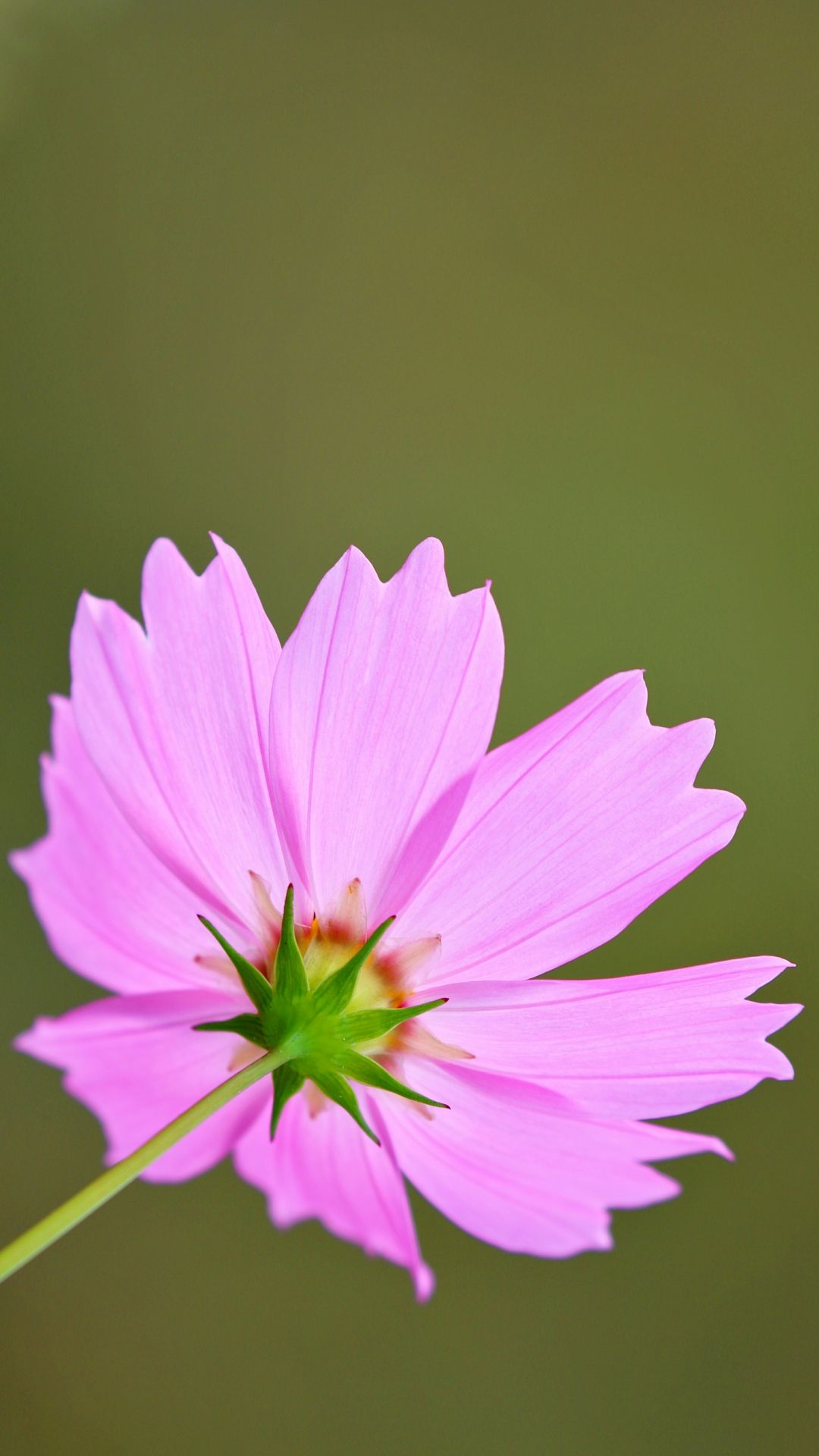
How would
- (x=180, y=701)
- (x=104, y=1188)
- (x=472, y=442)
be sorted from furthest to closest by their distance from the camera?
(x=472, y=442)
(x=180, y=701)
(x=104, y=1188)

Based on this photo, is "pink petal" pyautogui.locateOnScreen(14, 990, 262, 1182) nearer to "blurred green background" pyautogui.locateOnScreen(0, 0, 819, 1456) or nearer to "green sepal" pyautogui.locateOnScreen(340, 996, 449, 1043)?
"green sepal" pyautogui.locateOnScreen(340, 996, 449, 1043)

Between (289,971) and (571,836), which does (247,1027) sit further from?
(571,836)

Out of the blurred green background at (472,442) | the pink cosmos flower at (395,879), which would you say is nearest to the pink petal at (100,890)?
the pink cosmos flower at (395,879)

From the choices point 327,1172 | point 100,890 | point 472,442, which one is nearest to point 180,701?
point 100,890

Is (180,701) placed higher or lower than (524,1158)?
higher

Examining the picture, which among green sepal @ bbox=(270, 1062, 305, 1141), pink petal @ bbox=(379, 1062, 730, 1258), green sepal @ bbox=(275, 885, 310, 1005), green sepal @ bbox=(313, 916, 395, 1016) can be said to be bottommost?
pink petal @ bbox=(379, 1062, 730, 1258)

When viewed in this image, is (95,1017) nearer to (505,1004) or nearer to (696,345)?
(505,1004)

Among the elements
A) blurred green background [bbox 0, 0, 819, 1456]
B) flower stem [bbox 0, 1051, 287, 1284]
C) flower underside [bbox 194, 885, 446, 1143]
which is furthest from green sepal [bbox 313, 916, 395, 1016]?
blurred green background [bbox 0, 0, 819, 1456]

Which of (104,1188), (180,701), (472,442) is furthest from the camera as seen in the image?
(472,442)
